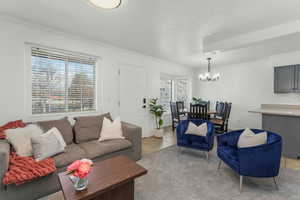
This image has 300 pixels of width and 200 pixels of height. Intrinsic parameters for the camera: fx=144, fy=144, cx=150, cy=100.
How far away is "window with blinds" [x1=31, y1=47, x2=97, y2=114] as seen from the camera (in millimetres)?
2666

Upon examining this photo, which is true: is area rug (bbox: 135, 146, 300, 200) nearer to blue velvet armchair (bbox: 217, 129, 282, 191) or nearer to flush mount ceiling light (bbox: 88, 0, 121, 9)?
blue velvet armchair (bbox: 217, 129, 282, 191)

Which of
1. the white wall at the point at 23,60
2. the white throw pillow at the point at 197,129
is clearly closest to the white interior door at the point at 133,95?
the white wall at the point at 23,60

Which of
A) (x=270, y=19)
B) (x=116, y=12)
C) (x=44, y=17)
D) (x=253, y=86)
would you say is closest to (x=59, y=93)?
(x=44, y=17)

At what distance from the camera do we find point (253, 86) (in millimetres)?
4805

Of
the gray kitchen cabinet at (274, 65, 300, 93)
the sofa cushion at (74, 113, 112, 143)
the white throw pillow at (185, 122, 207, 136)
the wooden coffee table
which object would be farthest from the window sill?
the gray kitchen cabinet at (274, 65, 300, 93)

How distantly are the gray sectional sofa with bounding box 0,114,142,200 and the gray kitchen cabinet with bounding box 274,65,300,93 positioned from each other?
4.03 m

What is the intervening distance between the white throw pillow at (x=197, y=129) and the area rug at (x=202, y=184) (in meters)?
0.54

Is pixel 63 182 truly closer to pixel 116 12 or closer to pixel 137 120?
pixel 116 12

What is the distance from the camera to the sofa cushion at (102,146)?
227 cm

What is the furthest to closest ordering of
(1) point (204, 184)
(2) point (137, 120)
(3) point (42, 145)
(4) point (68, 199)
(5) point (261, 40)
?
(2) point (137, 120)
(5) point (261, 40)
(1) point (204, 184)
(3) point (42, 145)
(4) point (68, 199)

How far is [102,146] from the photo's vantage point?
241 centimetres

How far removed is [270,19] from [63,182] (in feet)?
11.8

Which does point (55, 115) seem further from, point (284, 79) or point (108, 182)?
point (284, 79)

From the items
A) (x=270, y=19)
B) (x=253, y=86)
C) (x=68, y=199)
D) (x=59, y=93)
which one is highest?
(x=270, y=19)
